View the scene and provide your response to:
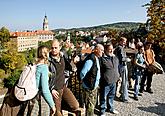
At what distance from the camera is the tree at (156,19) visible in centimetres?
1512

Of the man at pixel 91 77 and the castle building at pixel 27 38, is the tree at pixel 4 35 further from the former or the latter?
the man at pixel 91 77

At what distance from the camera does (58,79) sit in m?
4.30

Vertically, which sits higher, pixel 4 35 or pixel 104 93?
pixel 104 93

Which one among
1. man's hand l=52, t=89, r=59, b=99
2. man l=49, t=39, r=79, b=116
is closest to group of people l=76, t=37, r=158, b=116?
man l=49, t=39, r=79, b=116

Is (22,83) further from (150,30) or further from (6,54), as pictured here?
(6,54)

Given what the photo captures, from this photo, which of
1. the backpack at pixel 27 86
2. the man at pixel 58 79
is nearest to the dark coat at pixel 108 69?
the man at pixel 58 79

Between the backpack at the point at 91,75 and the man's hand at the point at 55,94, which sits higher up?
the backpack at the point at 91,75

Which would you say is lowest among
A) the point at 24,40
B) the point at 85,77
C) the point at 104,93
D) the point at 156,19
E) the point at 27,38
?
the point at 24,40

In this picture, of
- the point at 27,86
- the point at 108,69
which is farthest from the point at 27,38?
the point at 27,86

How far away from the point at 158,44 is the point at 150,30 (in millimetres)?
2362

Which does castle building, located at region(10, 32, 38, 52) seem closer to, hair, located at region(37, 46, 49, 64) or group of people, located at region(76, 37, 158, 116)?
group of people, located at region(76, 37, 158, 116)

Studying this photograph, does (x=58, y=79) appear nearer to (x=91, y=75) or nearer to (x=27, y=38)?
(x=91, y=75)

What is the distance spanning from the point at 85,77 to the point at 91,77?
0.12 meters

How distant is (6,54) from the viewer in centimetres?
5700
